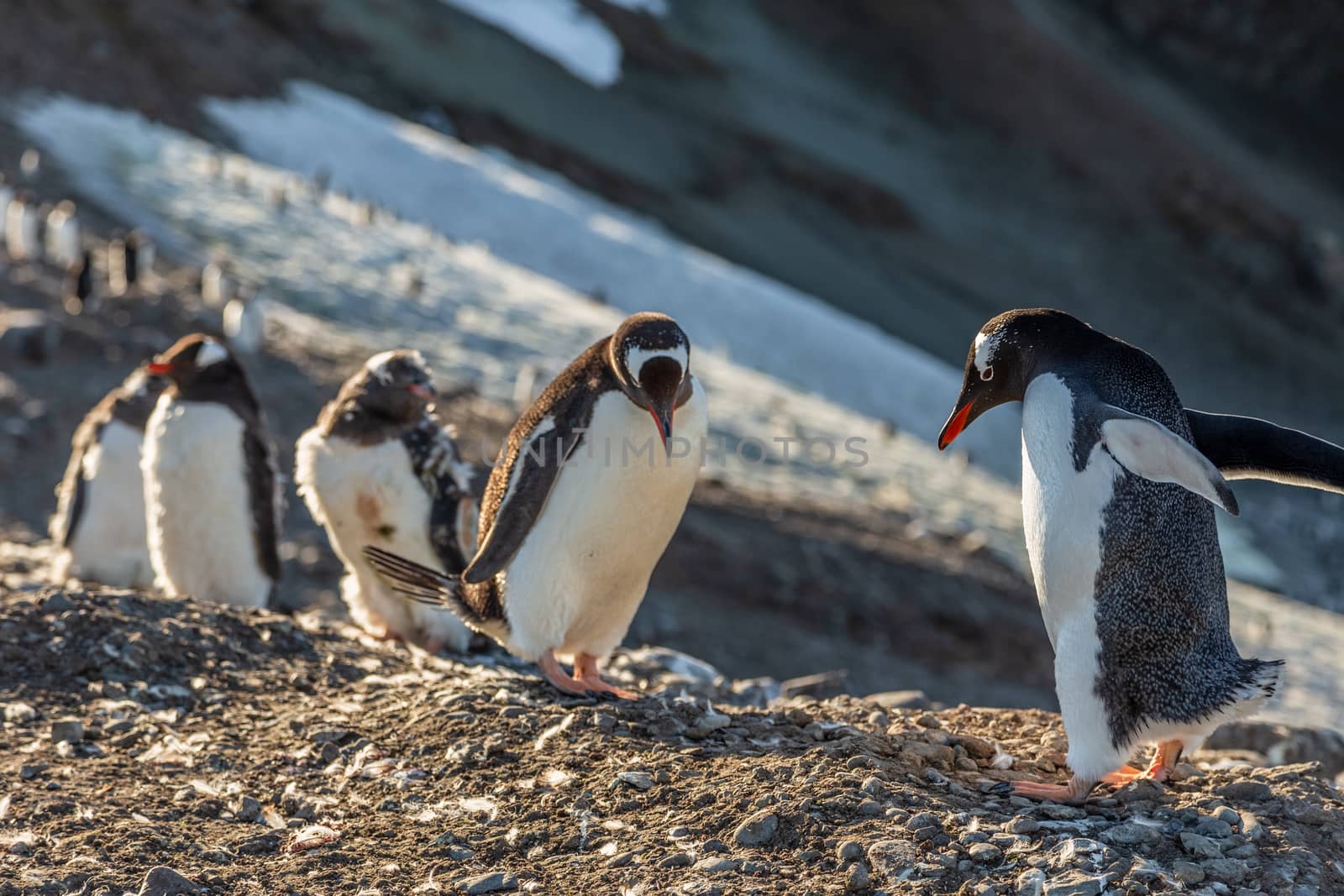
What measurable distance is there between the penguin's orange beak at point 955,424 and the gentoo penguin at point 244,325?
11171 mm

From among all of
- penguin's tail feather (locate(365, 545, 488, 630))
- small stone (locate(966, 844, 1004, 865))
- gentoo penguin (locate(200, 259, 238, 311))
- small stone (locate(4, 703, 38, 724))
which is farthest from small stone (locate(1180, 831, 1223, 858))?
gentoo penguin (locate(200, 259, 238, 311))

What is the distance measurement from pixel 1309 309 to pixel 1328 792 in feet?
111

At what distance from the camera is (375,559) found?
526 cm

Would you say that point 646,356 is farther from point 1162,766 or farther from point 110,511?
point 110,511

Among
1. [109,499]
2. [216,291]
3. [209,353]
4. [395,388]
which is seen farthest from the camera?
[216,291]

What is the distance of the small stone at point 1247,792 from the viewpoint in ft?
12.7

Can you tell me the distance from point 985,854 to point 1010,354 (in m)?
1.57

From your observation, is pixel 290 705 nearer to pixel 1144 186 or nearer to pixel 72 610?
pixel 72 610

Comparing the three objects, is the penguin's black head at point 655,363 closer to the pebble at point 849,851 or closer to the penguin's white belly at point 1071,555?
the penguin's white belly at point 1071,555

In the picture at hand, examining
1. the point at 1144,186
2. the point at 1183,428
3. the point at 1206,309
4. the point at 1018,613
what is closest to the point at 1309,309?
the point at 1206,309

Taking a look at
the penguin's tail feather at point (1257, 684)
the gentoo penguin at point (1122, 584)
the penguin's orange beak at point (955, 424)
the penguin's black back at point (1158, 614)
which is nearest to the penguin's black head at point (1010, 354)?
the penguin's orange beak at point (955, 424)

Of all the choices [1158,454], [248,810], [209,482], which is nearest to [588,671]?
[248,810]

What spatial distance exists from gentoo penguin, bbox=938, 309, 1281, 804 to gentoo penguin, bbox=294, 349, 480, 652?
2.99 meters

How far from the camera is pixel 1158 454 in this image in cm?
379
